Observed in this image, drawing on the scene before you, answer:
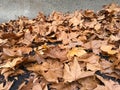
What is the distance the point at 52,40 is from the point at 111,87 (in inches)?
28.9

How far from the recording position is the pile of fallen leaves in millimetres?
1141

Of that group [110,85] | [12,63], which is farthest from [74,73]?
[12,63]

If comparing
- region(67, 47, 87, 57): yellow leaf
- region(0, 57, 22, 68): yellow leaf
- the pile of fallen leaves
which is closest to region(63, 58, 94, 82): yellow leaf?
the pile of fallen leaves

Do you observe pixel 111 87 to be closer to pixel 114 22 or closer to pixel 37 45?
pixel 37 45

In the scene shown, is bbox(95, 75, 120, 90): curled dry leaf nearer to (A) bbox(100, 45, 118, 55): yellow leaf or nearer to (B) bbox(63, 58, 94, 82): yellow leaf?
(B) bbox(63, 58, 94, 82): yellow leaf

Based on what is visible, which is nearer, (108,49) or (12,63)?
(12,63)

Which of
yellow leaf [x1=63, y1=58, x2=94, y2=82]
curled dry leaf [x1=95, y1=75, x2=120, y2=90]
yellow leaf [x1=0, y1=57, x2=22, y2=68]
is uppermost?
yellow leaf [x1=0, y1=57, x2=22, y2=68]

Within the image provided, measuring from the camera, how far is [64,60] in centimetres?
131

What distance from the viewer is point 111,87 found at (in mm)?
1089

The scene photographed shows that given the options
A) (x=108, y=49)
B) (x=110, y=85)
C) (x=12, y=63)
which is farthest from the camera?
(x=108, y=49)

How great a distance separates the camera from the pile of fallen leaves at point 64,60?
3.74 ft

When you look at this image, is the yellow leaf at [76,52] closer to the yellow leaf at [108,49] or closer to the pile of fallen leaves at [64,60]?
the pile of fallen leaves at [64,60]

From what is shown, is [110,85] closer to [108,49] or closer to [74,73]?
[74,73]

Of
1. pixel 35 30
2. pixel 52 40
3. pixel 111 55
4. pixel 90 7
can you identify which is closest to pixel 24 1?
pixel 90 7
